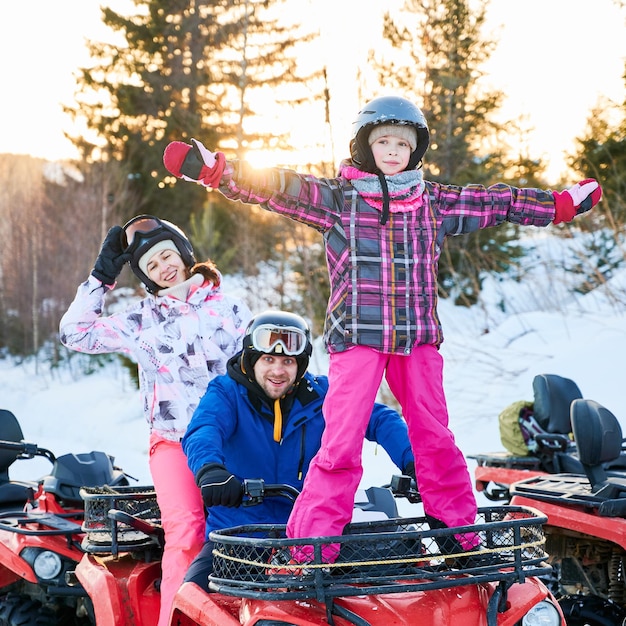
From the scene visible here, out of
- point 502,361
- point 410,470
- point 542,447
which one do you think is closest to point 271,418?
point 410,470

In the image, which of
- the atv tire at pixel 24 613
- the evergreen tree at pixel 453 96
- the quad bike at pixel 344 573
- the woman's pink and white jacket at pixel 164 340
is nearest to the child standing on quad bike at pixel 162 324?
the woman's pink and white jacket at pixel 164 340

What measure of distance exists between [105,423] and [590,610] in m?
12.1

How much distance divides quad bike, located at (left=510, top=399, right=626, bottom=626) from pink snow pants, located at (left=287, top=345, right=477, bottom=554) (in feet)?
4.28

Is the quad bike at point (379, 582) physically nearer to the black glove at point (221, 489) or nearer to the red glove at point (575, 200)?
the black glove at point (221, 489)

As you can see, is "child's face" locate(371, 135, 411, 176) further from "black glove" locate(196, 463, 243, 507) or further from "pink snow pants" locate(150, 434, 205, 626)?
"pink snow pants" locate(150, 434, 205, 626)

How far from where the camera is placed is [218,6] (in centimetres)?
2408

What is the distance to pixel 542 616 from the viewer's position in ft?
9.01

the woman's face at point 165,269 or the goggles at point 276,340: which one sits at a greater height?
the woman's face at point 165,269

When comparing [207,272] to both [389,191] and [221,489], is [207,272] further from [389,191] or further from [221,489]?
[221,489]

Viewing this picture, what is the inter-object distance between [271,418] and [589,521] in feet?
5.19

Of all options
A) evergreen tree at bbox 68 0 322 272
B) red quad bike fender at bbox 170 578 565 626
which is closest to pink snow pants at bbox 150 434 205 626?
red quad bike fender at bbox 170 578 565 626

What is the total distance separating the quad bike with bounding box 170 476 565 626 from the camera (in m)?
2.49

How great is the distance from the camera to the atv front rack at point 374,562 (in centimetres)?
248

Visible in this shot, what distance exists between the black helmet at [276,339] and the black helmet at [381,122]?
661 mm
